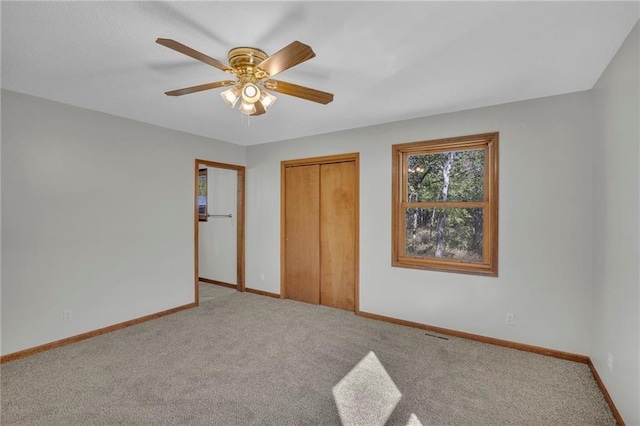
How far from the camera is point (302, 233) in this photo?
4496 millimetres

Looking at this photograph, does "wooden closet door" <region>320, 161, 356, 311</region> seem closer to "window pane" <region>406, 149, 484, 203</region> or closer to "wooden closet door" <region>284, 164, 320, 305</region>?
"wooden closet door" <region>284, 164, 320, 305</region>

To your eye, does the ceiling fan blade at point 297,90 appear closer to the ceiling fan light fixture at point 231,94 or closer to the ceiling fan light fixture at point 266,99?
the ceiling fan light fixture at point 266,99

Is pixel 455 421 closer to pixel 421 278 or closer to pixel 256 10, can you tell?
pixel 421 278

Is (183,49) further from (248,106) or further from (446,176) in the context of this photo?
(446,176)

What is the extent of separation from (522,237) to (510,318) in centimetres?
82

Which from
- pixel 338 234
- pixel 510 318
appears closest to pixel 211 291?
pixel 338 234

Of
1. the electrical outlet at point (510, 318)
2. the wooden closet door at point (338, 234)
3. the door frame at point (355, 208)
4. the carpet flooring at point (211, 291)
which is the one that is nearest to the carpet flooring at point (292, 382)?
the electrical outlet at point (510, 318)

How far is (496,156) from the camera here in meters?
3.03

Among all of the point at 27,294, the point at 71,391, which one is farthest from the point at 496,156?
the point at 27,294

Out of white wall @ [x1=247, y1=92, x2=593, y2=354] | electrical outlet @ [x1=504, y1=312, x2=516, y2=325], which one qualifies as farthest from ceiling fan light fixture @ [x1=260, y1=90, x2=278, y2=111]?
electrical outlet @ [x1=504, y1=312, x2=516, y2=325]

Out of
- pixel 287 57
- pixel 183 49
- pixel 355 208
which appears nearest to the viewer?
pixel 183 49

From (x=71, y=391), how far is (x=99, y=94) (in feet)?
8.27

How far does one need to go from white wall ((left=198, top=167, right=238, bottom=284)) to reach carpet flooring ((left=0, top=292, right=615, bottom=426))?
205 cm

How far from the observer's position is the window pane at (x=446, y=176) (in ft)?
10.7
